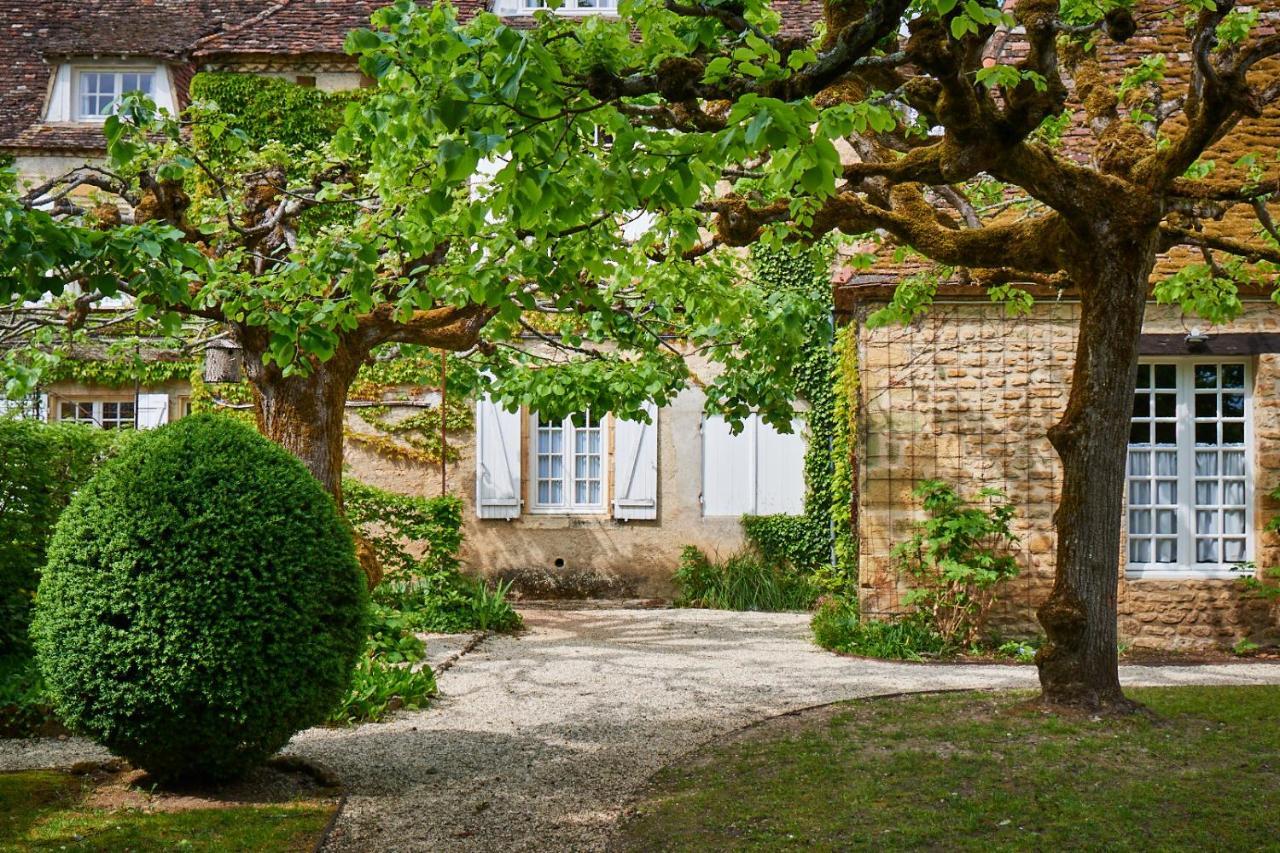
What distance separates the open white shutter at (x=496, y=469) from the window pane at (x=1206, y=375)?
23.7 feet

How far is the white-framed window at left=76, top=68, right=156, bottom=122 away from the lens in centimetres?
1587

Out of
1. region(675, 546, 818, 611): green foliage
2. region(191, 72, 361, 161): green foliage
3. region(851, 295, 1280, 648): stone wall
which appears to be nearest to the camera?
region(851, 295, 1280, 648): stone wall

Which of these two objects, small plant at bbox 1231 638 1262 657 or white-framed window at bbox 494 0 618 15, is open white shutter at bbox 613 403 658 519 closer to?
white-framed window at bbox 494 0 618 15

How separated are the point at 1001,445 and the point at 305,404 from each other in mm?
5531

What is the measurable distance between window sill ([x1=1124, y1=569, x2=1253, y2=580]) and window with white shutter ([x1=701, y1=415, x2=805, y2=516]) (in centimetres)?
454

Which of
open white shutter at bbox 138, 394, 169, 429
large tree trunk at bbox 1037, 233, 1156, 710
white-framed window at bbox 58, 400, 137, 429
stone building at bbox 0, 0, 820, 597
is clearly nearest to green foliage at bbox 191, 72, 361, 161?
stone building at bbox 0, 0, 820, 597

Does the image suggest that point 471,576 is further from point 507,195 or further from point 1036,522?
point 507,195

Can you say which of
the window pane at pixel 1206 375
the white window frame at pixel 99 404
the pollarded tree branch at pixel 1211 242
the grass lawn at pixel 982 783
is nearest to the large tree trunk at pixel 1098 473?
the grass lawn at pixel 982 783

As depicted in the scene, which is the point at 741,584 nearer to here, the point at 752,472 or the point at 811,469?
the point at 752,472

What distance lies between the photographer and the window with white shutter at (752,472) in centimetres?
1359

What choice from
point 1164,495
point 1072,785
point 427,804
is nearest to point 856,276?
point 1164,495

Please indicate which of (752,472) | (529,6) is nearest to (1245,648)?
(752,472)

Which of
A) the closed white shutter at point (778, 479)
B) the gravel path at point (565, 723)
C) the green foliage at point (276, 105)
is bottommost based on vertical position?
the gravel path at point (565, 723)

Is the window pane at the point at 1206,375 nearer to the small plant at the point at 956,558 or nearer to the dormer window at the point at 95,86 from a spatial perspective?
the small plant at the point at 956,558
